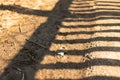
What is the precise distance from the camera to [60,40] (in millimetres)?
5965

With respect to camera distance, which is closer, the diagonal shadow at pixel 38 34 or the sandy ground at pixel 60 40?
the sandy ground at pixel 60 40

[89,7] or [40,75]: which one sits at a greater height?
[89,7]

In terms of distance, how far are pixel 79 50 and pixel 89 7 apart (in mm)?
2346

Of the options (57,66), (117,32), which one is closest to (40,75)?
(57,66)

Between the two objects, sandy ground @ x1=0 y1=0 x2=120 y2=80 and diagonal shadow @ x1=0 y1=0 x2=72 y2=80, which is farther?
diagonal shadow @ x1=0 y1=0 x2=72 y2=80

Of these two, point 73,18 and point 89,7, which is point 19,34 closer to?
point 73,18

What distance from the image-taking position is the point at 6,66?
203 inches

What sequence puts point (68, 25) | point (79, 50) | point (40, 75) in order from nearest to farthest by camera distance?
1. point (40, 75)
2. point (79, 50)
3. point (68, 25)

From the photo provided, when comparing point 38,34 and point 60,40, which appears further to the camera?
point 38,34

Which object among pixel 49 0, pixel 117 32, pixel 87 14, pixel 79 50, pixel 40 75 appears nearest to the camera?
pixel 40 75

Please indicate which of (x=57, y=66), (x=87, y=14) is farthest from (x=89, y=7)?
(x=57, y=66)

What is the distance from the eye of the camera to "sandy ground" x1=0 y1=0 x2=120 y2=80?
16.1 ft

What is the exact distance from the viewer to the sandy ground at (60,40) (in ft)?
16.1

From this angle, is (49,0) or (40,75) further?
(49,0)
